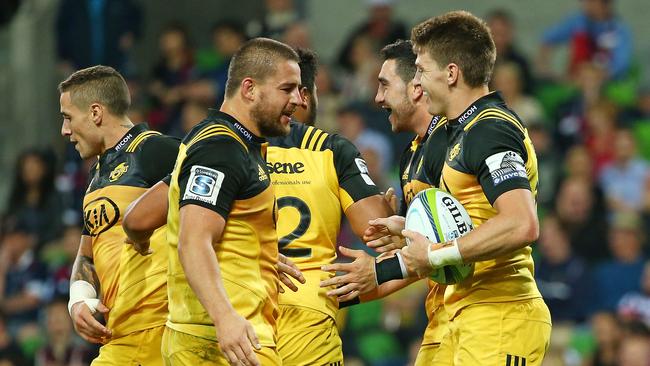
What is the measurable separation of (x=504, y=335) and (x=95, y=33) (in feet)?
29.1

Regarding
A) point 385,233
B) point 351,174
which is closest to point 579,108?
point 351,174

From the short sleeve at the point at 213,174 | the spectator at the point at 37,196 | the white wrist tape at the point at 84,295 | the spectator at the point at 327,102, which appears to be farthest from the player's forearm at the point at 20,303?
the short sleeve at the point at 213,174

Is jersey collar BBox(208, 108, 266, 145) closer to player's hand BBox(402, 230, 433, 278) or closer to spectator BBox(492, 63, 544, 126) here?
player's hand BBox(402, 230, 433, 278)

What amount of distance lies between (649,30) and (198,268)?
34.1 ft

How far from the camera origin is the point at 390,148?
40.9 feet

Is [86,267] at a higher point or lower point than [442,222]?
lower

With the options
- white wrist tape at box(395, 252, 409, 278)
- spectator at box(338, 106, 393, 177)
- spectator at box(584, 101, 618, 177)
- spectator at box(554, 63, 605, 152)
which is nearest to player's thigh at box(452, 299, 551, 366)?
white wrist tape at box(395, 252, 409, 278)

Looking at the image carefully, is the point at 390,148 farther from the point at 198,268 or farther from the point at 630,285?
the point at 198,268

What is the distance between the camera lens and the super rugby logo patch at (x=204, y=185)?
203 inches

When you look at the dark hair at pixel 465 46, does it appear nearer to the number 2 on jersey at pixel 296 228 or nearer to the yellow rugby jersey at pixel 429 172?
the yellow rugby jersey at pixel 429 172

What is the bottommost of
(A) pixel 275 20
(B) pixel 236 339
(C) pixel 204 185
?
(B) pixel 236 339

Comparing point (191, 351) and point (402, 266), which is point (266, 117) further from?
point (191, 351)

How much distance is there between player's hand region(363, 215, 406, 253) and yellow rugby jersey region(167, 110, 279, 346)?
0.68 meters

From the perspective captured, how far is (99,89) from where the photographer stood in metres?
6.71
